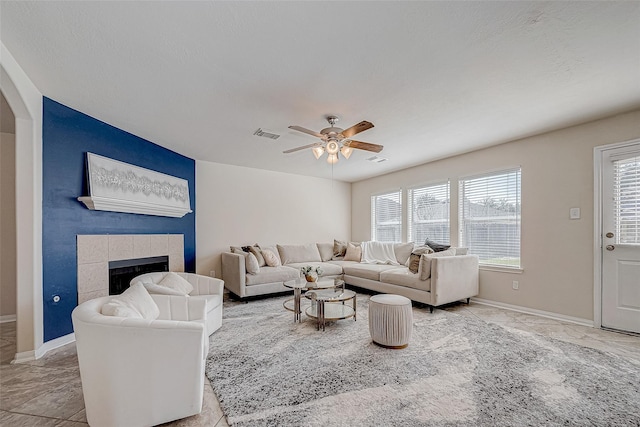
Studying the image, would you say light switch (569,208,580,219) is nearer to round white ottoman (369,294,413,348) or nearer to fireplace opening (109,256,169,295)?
round white ottoman (369,294,413,348)

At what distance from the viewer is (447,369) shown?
2.35m

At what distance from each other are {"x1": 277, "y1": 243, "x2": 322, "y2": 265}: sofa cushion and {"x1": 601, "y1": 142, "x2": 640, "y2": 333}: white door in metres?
4.47

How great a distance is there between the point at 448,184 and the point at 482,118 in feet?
6.24

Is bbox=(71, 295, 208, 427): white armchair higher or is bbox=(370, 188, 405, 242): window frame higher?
bbox=(370, 188, 405, 242): window frame

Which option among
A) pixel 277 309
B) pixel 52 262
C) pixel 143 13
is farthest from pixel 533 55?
pixel 52 262

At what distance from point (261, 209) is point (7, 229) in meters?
3.63

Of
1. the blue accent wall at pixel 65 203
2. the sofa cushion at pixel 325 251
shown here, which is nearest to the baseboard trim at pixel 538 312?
the sofa cushion at pixel 325 251

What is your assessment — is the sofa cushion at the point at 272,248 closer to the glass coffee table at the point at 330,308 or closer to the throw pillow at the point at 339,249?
the throw pillow at the point at 339,249

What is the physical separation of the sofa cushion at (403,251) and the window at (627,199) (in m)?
2.76

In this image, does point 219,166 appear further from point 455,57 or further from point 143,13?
point 455,57

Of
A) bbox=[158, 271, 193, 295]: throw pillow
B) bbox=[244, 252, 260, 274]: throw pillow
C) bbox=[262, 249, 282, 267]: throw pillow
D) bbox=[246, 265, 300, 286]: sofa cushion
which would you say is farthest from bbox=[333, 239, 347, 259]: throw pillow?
bbox=[158, 271, 193, 295]: throw pillow

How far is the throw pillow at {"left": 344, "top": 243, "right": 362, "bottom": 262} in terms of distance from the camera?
6156 millimetres

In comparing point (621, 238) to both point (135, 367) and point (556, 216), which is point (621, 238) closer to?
point (556, 216)

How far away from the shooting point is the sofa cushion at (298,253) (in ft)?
19.0
